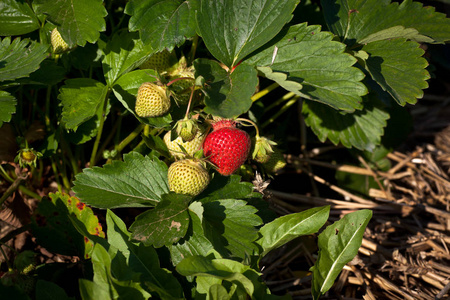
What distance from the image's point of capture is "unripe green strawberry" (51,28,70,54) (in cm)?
125

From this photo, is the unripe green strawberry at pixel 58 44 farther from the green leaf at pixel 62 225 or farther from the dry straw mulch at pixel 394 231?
the dry straw mulch at pixel 394 231

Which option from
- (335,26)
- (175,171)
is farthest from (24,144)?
(335,26)

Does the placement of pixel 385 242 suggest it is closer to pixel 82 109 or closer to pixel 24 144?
pixel 82 109

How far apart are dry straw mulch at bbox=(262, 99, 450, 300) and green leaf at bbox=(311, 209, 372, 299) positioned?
25 cm

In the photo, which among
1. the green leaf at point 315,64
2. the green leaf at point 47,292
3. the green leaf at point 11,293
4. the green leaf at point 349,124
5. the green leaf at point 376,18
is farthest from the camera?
the green leaf at point 349,124

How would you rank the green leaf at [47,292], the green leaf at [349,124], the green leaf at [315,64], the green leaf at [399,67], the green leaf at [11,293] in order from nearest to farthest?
the green leaf at [11,293], the green leaf at [47,292], the green leaf at [315,64], the green leaf at [399,67], the green leaf at [349,124]

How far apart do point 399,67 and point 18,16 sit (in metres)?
1.20

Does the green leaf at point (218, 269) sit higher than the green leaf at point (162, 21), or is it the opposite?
the green leaf at point (162, 21)

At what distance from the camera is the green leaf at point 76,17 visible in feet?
3.94

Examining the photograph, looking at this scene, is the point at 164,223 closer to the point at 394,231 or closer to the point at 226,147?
the point at 226,147

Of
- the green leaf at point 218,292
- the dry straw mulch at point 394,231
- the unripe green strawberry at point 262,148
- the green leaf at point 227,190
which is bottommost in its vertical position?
the dry straw mulch at point 394,231

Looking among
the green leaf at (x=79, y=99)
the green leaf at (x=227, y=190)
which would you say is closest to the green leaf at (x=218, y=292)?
the green leaf at (x=227, y=190)

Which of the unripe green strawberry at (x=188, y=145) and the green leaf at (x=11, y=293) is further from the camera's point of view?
the unripe green strawberry at (x=188, y=145)

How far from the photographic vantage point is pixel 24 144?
4.42ft
